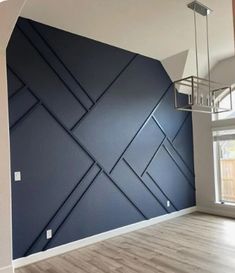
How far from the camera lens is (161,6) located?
3326 millimetres

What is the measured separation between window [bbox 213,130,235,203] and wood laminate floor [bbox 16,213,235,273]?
3.50 ft

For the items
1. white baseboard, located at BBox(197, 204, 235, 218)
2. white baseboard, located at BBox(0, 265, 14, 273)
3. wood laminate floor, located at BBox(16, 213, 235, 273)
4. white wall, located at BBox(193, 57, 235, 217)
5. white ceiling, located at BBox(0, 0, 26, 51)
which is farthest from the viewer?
white wall, located at BBox(193, 57, 235, 217)

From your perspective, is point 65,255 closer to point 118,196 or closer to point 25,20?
point 118,196

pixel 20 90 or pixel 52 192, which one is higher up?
pixel 20 90

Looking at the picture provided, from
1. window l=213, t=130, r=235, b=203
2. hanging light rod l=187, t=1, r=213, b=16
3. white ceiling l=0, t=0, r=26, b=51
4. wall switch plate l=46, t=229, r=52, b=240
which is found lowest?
wall switch plate l=46, t=229, r=52, b=240

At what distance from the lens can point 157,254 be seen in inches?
138

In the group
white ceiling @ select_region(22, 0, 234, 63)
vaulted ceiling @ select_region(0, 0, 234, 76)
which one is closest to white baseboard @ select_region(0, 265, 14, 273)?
vaulted ceiling @ select_region(0, 0, 234, 76)

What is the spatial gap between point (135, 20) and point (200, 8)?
0.88m

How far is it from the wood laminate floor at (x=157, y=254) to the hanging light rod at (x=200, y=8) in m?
3.25

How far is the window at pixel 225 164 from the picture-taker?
5.50 meters

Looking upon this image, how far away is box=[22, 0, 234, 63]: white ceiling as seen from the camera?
327 cm

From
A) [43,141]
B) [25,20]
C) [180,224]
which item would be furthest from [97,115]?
[180,224]

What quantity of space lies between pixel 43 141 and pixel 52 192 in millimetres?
735

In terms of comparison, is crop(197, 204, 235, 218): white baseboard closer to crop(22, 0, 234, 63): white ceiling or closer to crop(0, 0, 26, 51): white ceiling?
crop(22, 0, 234, 63): white ceiling
